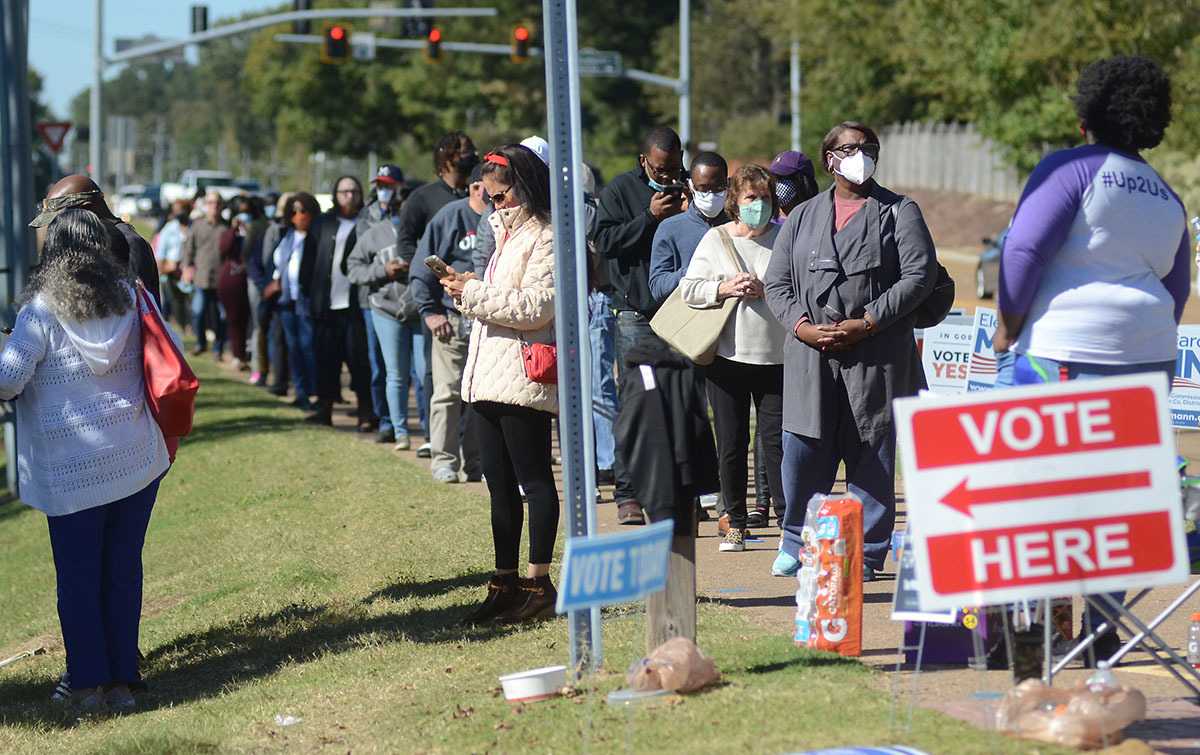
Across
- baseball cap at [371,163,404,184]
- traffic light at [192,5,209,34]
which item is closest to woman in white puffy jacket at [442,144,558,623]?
baseball cap at [371,163,404,184]

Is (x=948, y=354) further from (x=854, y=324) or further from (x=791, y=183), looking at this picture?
(x=854, y=324)

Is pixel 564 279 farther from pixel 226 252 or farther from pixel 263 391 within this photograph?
pixel 226 252

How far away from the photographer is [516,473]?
788cm

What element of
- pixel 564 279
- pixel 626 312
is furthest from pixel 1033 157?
pixel 564 279

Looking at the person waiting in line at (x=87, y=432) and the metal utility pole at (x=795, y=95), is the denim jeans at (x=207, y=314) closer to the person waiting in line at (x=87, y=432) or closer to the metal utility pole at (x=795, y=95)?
the person waiting in line at (x=87, y=432)

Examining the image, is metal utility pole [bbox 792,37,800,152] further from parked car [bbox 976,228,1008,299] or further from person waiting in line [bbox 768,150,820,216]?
person waiting in line [bbox 768,150,820,216]

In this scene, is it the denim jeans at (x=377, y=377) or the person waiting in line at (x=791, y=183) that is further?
the denim jeans at (x=377, y=377)

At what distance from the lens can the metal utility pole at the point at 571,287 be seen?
633cm

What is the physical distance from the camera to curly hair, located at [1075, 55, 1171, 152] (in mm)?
6133

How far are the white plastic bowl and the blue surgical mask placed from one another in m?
3.30

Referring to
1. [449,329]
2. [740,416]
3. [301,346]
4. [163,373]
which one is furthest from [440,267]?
[301,346]

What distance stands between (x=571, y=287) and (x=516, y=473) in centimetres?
157

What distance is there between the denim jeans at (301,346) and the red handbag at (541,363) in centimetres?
883

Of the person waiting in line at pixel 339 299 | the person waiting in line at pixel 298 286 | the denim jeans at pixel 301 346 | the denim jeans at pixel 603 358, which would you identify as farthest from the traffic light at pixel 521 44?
the denim jeans at pixel 603 358
